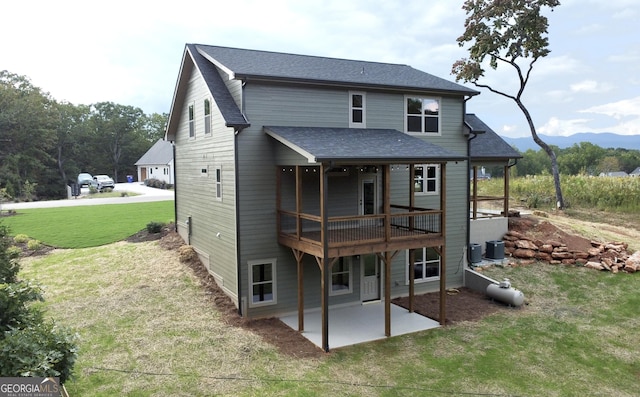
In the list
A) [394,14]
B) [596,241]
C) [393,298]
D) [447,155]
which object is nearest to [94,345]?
[393,298]

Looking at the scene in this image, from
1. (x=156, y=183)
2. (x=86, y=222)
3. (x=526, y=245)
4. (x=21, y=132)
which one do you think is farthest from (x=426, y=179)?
(x=21, y=132)

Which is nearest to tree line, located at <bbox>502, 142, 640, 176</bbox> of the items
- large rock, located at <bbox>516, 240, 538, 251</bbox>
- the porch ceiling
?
large rock, located at <bbox>516, 240, 538, 251</bbox>

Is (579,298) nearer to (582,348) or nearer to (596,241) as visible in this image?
(582,348)

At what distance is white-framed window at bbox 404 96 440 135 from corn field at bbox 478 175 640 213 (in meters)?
14.5

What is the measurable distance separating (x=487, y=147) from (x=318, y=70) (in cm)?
852

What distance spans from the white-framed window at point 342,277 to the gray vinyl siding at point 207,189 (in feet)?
10.7

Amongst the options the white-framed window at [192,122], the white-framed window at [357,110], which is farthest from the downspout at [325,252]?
the white-framed window at [192,122]

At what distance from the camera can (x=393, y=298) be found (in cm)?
1550

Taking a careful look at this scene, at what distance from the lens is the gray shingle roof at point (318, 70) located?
13.2 m

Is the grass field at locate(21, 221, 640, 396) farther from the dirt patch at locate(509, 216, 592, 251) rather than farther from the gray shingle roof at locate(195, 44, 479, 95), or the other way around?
the gray shingle roof at locate(195, 44, 479, 95)

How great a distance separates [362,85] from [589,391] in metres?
10.2

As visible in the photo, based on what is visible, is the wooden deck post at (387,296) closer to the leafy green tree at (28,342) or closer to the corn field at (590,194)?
the leafy green tree at (28,342)

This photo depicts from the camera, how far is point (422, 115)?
1588 centimetres

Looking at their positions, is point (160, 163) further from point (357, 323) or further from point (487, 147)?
point (357, 323)
